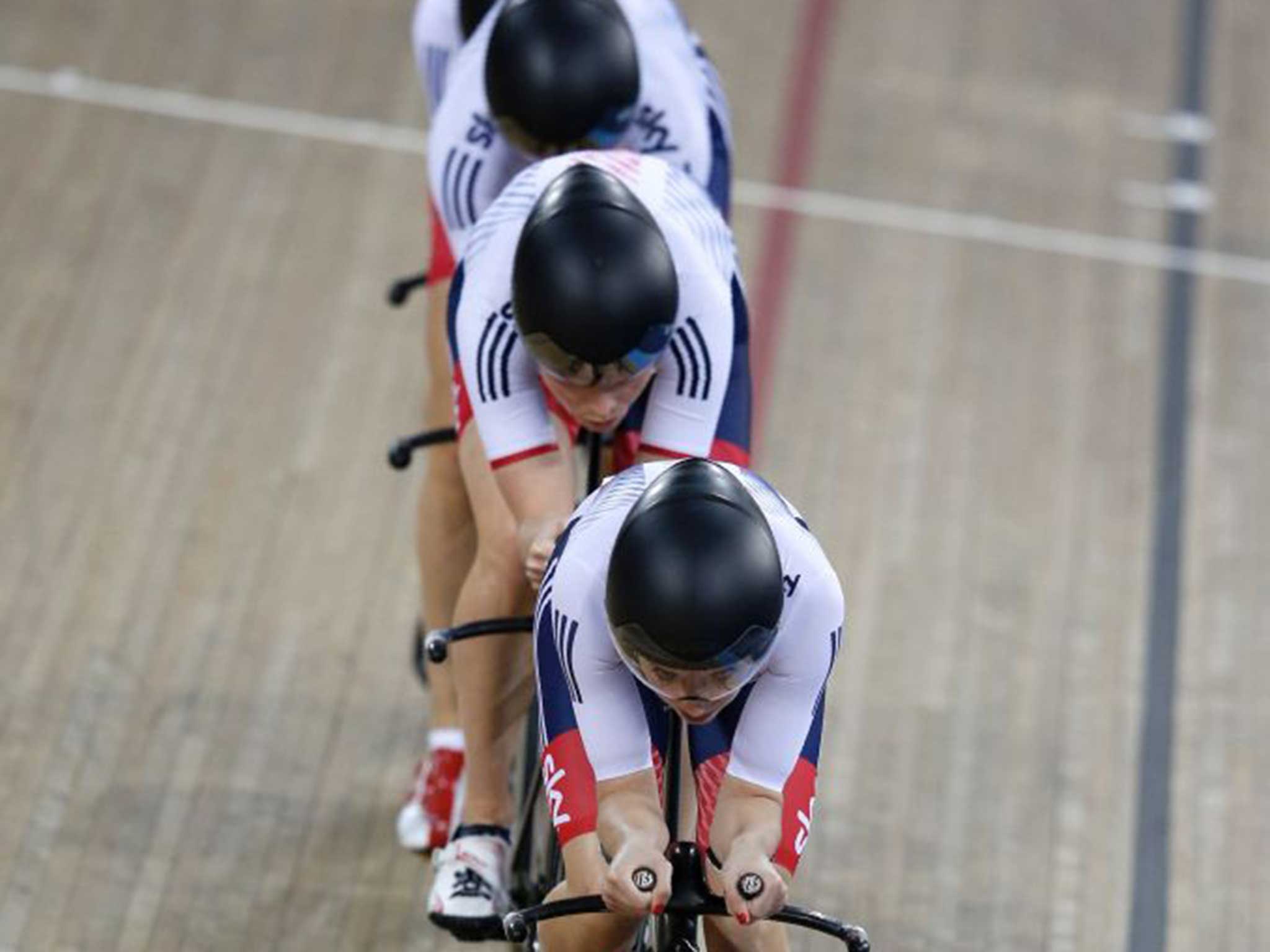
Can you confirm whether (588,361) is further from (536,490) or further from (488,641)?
(488,641)

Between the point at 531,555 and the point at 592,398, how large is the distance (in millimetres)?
224

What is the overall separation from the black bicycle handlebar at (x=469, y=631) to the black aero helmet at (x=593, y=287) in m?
→ 0.36

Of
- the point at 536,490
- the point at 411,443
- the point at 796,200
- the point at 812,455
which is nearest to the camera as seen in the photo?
the point at 536,490

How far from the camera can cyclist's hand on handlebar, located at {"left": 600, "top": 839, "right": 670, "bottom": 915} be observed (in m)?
2.42

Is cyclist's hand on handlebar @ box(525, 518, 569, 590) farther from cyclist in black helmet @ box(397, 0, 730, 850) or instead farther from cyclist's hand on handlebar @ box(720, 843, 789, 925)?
cyclist in black helmet @ box(397, 0, 730, 850)

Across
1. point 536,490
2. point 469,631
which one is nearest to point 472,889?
point 469,631

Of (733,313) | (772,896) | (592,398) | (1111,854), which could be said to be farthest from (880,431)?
(772,896)

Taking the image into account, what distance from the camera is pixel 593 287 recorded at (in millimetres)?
2707

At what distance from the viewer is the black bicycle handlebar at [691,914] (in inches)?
95.2

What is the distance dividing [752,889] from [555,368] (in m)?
0.74

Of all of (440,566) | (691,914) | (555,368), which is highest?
(555,368)

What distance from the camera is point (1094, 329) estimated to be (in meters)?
5.14

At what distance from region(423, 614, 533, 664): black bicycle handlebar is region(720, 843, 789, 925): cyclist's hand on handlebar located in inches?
22.2

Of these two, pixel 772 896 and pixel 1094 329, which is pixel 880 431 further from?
pixel 772 896
